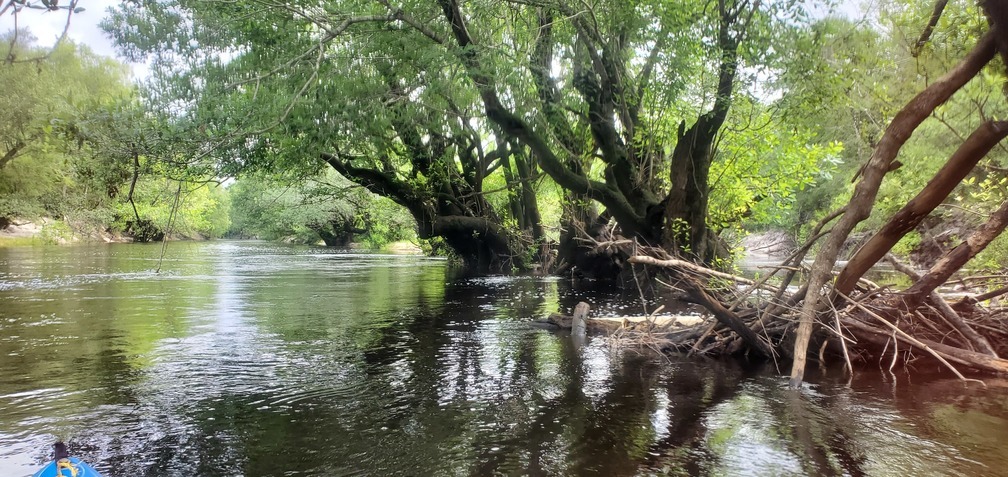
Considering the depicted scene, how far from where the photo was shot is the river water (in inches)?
222

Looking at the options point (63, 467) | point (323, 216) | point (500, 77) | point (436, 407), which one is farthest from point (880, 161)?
point (323, 216)

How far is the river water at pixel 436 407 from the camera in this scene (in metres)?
5.64

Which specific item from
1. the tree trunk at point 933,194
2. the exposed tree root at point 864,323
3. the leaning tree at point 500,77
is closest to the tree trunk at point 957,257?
the exposed tree root at point 864,323

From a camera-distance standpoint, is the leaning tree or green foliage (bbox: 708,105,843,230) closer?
the leaning tree

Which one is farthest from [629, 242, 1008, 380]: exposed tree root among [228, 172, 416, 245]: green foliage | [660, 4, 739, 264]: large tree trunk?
[228, 172, 416, 245]: green foliage

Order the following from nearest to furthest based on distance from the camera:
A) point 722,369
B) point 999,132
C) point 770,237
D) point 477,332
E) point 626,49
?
point 999,132 < point 722,369 < point 477,332 < point 626,49 < point 770,237

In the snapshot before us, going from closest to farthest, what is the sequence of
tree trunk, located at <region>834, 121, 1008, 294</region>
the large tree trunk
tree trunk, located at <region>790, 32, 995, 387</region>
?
tree trunk, located at <region>834, 121, 1008, 294</region> → tree trunk, located at <region>790, 32, 995, 387</region> → the large tree trunk

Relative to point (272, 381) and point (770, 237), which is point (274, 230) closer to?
point (770, 237)

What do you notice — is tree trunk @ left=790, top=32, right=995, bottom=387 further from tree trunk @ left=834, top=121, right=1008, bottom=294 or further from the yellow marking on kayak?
the yellow marking on kayak

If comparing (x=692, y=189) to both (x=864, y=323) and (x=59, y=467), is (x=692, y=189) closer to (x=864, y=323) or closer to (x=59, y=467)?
(x=864, y=323)

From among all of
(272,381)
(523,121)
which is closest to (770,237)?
(523,121)

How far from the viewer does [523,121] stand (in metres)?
15.8

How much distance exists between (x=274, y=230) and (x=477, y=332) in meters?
76.0

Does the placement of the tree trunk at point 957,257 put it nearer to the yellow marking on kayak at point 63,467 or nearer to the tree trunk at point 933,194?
the tree trunk at point 933,194
